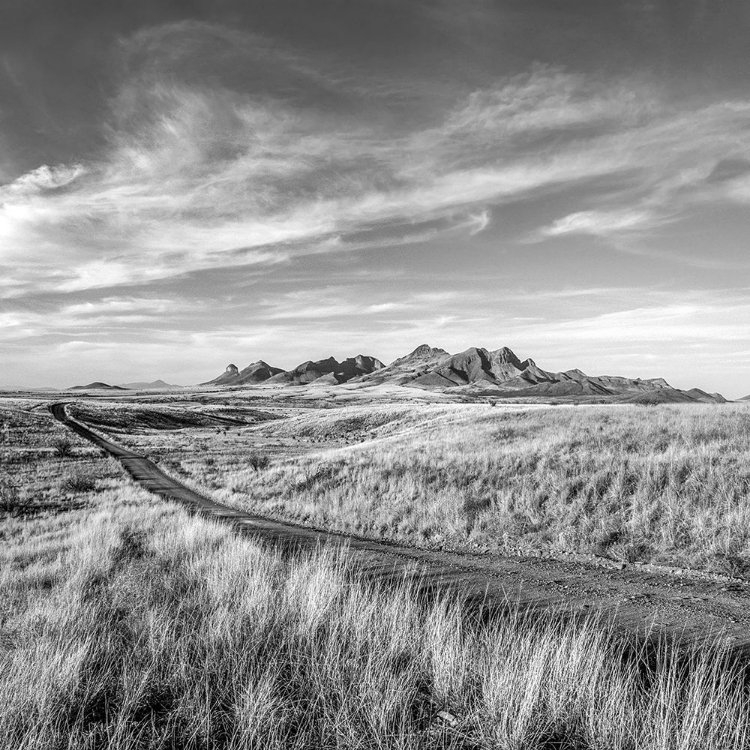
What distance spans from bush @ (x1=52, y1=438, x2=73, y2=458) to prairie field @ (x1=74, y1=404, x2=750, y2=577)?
22001mm

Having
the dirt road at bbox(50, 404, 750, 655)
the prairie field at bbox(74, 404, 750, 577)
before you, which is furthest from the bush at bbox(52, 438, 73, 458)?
the dirt road at bbox(50, 404, 750, 655)

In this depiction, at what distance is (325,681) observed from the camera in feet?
14.6

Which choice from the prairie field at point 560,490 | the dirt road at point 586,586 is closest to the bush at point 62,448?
the prairie field at point 560,490

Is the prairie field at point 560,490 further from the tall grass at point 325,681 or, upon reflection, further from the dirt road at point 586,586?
the tall grass at point 325,681

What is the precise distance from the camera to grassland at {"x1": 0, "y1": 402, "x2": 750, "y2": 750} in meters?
3.66

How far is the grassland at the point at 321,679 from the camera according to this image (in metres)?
3.66

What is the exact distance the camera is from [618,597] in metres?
7.35

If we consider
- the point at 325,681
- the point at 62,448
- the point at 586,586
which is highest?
the point at 325,681

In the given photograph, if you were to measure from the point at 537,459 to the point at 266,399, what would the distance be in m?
140

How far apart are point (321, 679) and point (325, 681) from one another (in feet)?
0.14

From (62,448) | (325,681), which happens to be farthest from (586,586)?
(62,448)

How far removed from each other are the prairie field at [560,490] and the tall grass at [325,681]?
17.1ft

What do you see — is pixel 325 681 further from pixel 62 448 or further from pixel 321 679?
pixel 62 448

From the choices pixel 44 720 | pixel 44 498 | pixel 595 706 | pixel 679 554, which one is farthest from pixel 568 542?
pixel 44 498
